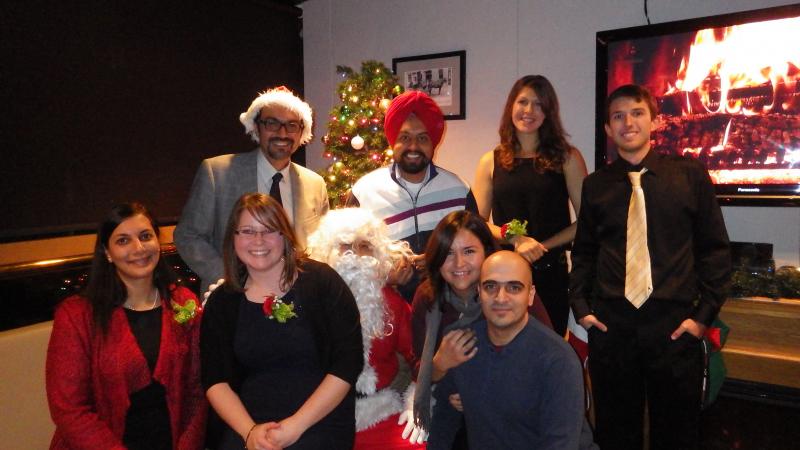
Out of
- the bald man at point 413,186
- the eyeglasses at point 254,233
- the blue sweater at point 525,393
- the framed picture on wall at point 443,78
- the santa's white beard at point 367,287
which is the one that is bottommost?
the blue sweater at point 525,393

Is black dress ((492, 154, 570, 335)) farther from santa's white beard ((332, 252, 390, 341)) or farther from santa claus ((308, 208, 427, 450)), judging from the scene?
Answer: santa's white beard ((332, 252, 390, 341))

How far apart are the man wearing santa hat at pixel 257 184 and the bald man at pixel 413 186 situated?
1.10 ft

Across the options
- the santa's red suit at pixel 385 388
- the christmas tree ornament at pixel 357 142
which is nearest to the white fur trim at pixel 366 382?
the santa's red suit at pixel 385 388

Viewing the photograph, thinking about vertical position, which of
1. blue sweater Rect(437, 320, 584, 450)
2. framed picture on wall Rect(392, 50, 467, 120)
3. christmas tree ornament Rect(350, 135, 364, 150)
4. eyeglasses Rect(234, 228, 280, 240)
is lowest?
blue sweater Rect(437, 320, 584, 450)

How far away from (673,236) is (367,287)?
1.35 meters

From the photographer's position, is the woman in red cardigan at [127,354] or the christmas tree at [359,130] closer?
the woman in red cardigan at [127,354]

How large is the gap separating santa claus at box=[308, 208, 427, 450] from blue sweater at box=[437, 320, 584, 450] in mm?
398

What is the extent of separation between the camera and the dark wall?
419cm

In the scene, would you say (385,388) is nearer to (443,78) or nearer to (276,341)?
(276,341)

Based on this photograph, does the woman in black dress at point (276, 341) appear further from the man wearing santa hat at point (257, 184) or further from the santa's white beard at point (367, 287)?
the man wearing santa hat at point (257, 184)

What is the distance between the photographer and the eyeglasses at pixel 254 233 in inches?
85.0

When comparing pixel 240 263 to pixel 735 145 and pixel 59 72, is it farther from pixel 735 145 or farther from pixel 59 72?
pixel 735 145

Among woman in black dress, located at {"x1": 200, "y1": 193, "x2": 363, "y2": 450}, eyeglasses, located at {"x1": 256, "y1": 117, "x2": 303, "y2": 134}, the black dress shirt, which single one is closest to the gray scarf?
woman in black dress, located at {"x1": 200, "y1": 193, "x2": 363, "y2": 450}

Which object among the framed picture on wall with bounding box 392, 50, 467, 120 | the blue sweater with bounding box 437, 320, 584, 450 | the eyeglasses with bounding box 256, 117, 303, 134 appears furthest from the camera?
the framed picture on wall with bounding box 392, 50, 467, 120
